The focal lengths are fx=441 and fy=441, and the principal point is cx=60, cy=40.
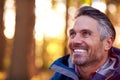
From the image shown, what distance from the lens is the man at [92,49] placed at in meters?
3.21

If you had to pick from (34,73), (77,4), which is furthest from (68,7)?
(34,73)

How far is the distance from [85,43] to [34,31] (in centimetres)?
761

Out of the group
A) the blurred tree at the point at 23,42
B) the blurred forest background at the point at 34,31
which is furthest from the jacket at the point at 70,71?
the blurred tree at the point at 23,42

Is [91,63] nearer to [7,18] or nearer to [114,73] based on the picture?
[114,73]

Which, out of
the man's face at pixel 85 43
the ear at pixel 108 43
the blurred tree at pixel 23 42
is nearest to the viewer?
the man's face at pixel 85 43

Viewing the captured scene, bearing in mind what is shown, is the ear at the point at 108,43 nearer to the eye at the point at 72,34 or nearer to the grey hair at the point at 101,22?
the grey hair at the point at 101,22

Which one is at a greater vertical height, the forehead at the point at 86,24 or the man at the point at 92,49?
the forehead at the point at 86,24

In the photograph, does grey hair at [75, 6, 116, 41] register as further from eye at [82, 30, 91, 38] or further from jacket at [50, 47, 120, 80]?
jacket at [50, 47, 120, 80]

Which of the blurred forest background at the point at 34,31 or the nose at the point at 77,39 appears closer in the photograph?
the nose at the point at 77,39

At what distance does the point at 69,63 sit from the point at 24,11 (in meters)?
6.41

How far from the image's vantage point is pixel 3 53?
12.9 m

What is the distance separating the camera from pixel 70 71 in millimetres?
3381

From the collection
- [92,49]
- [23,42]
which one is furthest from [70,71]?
[23,42]

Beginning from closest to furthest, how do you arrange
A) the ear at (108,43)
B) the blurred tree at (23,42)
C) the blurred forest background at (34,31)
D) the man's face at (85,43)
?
the man's face at (85,43)
the ear at (108,43)
the blurred tree at (23,42)
the blurred forest background at (34,31)
